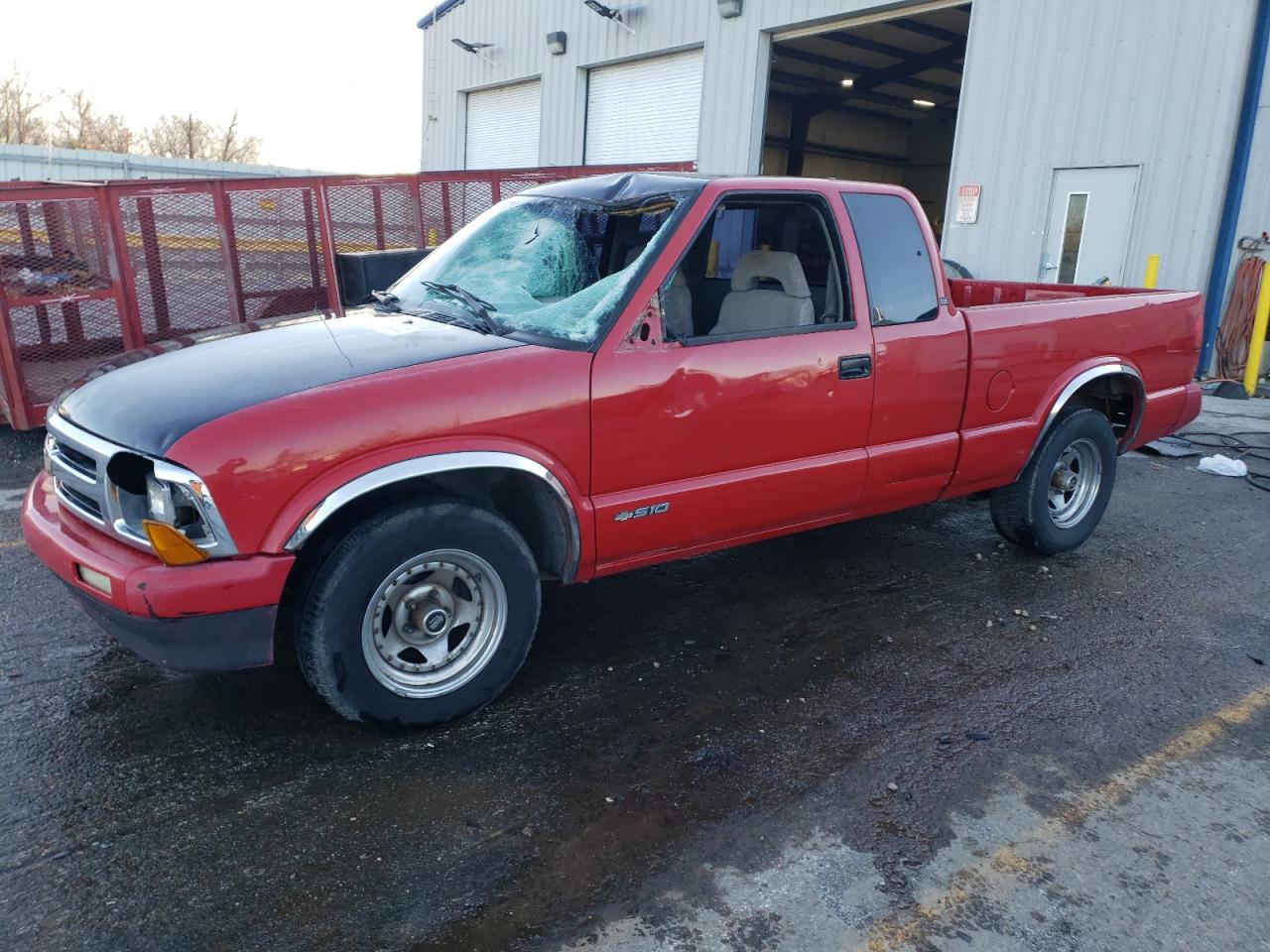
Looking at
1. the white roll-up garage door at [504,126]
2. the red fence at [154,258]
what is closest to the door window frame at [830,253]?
the red fence at [154,258]

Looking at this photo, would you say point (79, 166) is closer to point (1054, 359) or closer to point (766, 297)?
point (766, 297)

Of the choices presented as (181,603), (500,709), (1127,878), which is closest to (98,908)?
(181,603)

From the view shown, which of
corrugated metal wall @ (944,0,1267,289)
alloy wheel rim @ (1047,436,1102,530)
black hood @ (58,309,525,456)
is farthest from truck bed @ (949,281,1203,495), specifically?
corrugated metal wall @ (944,0,1267,289)

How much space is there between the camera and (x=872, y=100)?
25172 millimetres

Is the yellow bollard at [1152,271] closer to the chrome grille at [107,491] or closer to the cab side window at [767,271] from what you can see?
the cab side window at [767,271]

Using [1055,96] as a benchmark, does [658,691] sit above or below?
below

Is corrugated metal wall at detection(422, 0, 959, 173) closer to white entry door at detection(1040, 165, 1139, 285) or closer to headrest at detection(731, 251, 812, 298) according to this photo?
white entry door at detection(1040, 165, 1139, 285)

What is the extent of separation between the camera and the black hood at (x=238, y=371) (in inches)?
115

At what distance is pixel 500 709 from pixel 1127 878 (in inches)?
80.3

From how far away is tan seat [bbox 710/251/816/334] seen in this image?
4.14 m

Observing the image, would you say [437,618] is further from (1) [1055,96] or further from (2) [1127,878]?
(1) [1055,96]

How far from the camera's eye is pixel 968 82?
39.5ft

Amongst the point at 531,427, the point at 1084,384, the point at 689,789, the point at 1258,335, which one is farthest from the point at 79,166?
the point at 689,789

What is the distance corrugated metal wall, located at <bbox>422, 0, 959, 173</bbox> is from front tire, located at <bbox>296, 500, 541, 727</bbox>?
11.7 metres
